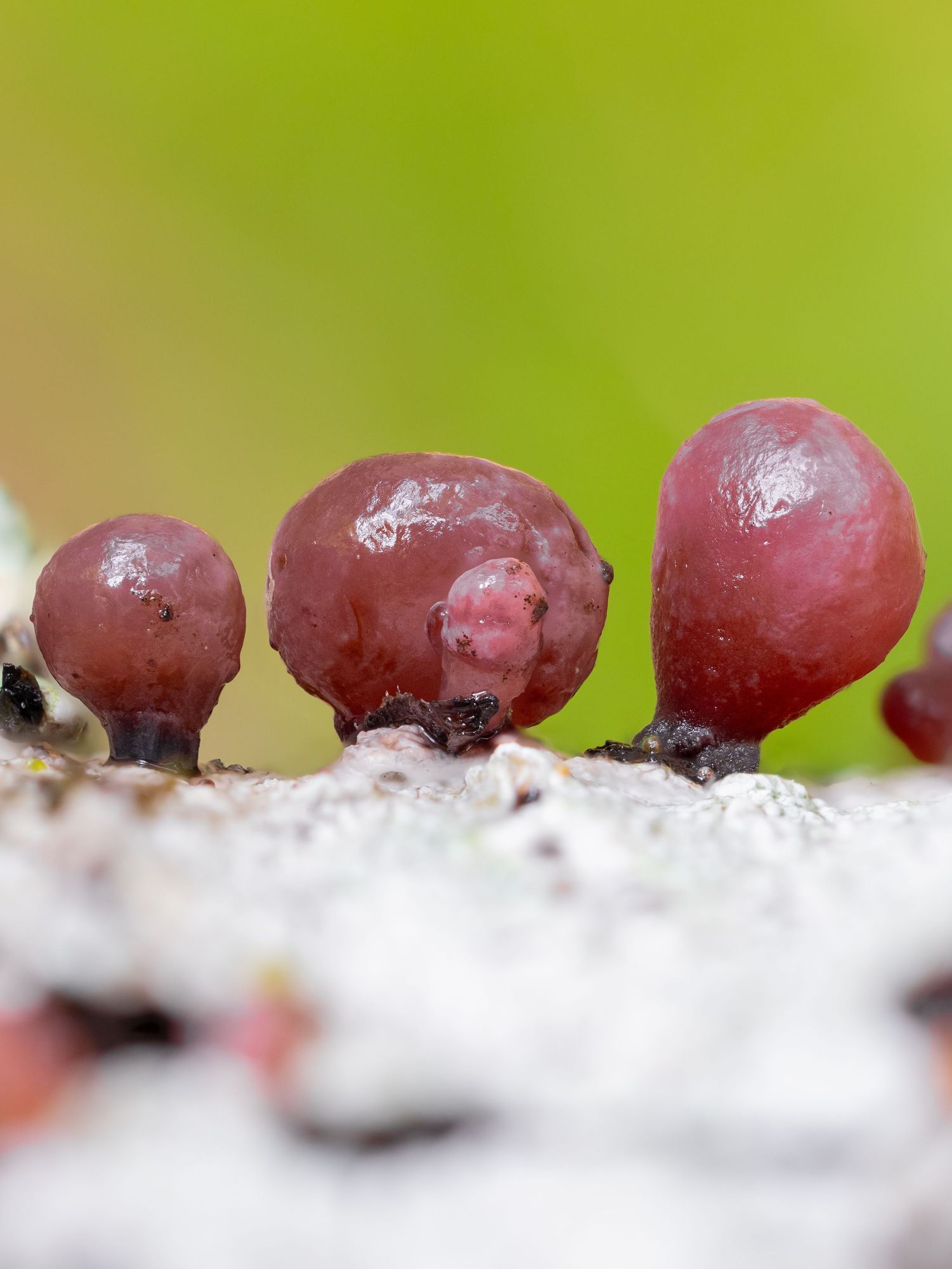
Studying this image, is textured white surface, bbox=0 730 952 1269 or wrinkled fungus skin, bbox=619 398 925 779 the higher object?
wrinkled fungus skin, bbox=619 398 925 779

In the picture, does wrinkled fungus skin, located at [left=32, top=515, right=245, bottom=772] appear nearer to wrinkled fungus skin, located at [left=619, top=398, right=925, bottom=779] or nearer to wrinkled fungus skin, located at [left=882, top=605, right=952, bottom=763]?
wrinkled fungus skin, located at [left=619, top=398, right=925, bottom=779]

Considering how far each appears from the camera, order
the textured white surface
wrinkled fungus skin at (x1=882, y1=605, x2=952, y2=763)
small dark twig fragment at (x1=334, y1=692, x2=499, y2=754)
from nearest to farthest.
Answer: the textured white surface
small dark twig fragment at (x1=334, y1=692, x2=499, y2=754)
wrinkled fungus skin at (x1=882, y1=605, x2=952, y2=763)

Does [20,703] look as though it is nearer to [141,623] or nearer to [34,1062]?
[141,623]

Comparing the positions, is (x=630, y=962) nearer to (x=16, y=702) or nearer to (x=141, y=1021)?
(x=141, y=1021)

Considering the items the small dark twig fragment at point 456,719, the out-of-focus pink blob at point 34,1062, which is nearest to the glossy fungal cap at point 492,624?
the small dark twig fragment at point 456,719

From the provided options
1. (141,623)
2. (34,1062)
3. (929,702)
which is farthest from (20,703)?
(929,702)

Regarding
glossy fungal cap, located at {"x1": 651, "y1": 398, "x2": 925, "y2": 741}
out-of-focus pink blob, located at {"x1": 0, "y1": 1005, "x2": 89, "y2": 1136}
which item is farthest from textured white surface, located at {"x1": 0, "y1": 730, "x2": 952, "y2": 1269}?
glossy fungal cap, located at {"x1": 651, "y1": 398, "x2": 925, "y2": 741}
